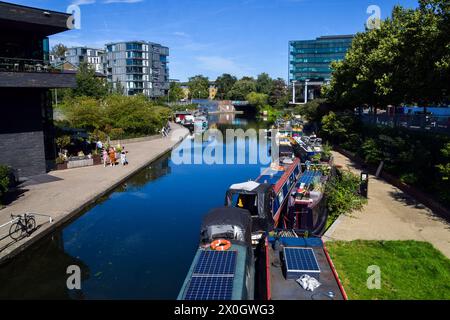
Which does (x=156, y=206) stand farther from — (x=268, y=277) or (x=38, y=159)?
(x=268, y=277)

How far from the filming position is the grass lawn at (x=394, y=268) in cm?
1059

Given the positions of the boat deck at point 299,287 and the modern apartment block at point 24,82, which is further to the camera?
the modern apartment block at point 24,82

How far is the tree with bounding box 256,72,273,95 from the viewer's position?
14421 cm

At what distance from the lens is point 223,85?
164m

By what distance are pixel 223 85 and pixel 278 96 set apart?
4398 cm

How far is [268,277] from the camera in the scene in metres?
9.76

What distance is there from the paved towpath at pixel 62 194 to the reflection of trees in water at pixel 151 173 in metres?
0.46

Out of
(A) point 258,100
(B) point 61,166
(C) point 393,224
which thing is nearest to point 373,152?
(C) point 393,224

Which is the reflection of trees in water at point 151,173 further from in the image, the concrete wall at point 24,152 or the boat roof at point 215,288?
the boat roof at point 215,288

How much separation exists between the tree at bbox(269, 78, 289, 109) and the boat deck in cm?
11022

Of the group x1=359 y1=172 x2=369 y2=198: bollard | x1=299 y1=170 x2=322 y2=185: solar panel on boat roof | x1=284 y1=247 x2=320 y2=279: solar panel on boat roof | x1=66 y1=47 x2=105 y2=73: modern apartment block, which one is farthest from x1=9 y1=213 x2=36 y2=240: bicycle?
x1=66 y1=47 x2=105 y2=73: modern apartment block

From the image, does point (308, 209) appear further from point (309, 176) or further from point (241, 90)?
point (241, 90)

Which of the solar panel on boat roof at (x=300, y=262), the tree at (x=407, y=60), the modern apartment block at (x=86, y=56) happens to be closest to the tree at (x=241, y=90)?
the modern apartment block at (x=86, y=56)

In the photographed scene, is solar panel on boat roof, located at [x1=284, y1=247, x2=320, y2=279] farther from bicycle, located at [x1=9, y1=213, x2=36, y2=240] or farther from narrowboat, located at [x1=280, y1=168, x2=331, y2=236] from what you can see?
bicycle, located at [x1=9, y1=213, x2=36, y2=240]
